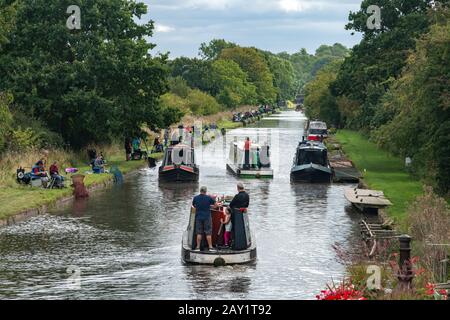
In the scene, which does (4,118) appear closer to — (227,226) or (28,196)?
(28,196)

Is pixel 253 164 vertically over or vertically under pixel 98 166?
→ under

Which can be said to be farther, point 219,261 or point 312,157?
point 312,157

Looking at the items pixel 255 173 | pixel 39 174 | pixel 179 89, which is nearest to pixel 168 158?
pixel 255 173

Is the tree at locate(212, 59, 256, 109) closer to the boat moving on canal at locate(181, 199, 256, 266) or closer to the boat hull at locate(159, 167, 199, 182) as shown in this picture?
the boat hull at locate(159, 167, 199, 182)

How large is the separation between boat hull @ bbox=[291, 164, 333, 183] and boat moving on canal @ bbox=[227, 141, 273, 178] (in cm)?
267

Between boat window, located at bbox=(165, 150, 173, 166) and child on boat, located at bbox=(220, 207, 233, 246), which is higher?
boat window, located at bbox=(165, 150, 173, 166)

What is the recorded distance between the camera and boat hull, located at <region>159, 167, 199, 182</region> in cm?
4700

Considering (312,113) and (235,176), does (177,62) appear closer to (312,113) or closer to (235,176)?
(312,113)

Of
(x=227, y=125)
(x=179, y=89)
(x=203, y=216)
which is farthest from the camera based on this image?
(x=179, y=89)

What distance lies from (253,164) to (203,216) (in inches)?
1087

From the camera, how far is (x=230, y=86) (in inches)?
6339

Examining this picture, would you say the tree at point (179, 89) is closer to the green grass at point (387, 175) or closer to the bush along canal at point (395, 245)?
the green grass at point (387, 175)

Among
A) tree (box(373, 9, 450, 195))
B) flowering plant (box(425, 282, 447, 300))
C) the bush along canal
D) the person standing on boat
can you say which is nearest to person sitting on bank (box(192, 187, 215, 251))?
the bush along canal
